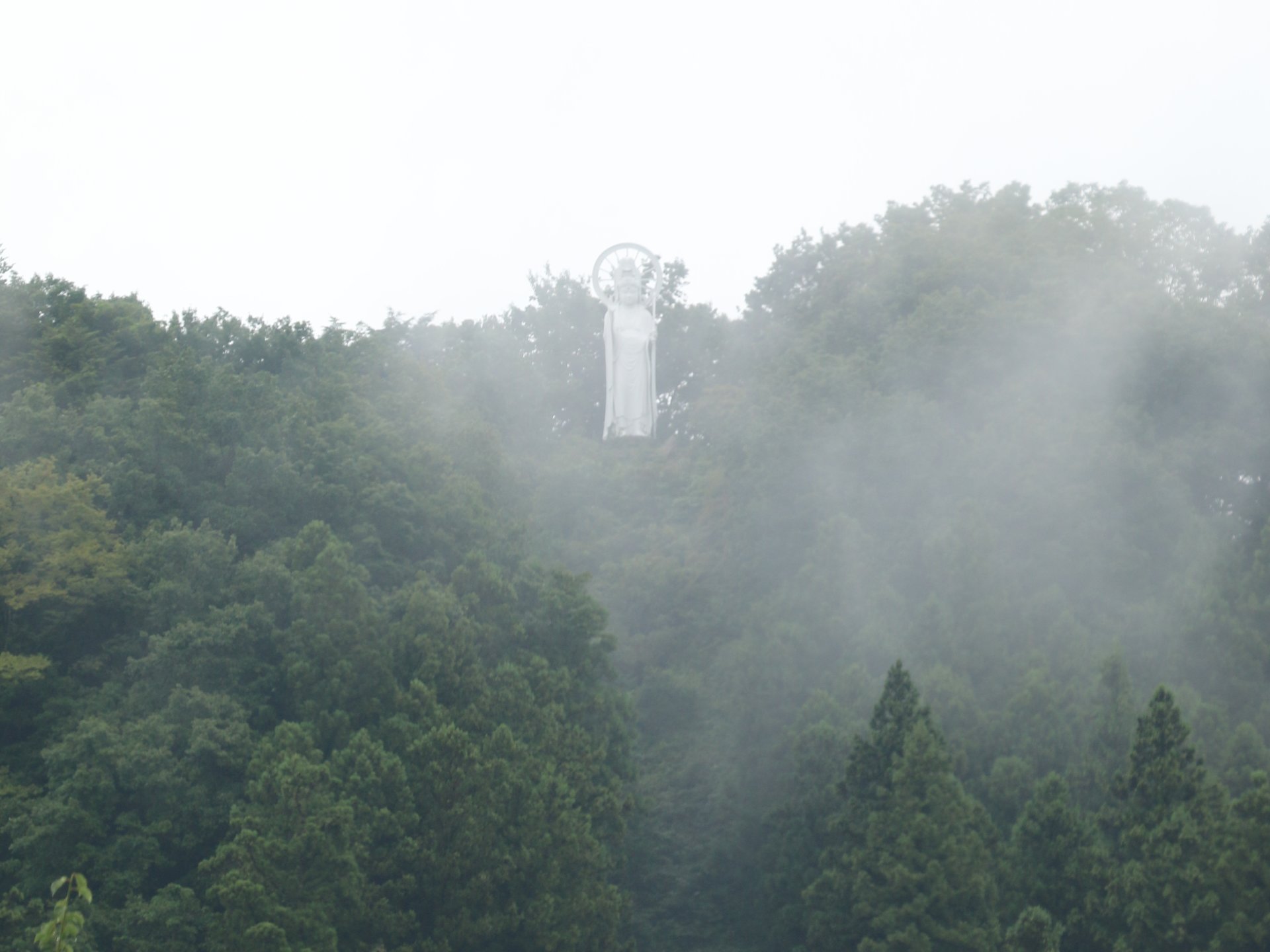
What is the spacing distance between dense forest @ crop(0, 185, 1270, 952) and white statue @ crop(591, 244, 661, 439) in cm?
262

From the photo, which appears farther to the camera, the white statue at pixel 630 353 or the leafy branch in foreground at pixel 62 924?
the white statue at pixel 630 353

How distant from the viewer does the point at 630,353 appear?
28.9 metres

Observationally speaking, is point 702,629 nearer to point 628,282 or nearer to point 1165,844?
point 628,282

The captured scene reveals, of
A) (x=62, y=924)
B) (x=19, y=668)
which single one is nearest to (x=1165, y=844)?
(x=62, y=924)

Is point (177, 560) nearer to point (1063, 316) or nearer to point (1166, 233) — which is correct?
point (1063, 316)

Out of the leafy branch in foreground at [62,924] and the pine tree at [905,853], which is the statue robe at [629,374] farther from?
the leafy branch in foreground at [62,924]

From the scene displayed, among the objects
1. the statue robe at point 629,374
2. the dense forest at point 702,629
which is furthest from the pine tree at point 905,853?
the statue robe at point 629,374

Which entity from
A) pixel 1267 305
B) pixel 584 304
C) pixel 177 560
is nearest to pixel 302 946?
pixel 177 560

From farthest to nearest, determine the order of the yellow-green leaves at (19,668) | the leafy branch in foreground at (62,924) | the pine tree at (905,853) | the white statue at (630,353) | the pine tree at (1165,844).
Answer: the white statue at (630,353) → the yellow-green leaves at (19,668) → the pine tree at (905,853) → the pine tree at (1165,844) → the leafy branch in foreground at (62,924)

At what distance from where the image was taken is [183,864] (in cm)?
1471

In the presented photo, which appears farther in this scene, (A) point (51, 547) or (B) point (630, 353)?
(B) point (630, 353)

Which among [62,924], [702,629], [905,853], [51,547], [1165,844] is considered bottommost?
[905,853]

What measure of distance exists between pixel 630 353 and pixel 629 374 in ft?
1.39

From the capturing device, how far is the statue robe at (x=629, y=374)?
29.0m
